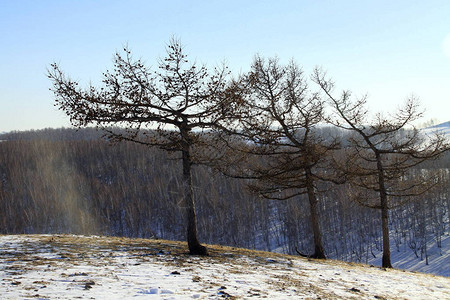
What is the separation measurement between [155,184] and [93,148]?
108 feet

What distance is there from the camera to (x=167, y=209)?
86.4 metres

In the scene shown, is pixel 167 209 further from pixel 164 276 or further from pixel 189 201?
pixel 164 276

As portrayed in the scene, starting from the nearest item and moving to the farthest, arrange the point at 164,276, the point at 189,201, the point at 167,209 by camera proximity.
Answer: the point at 164,276, the point at 189,201, the point at 167,209

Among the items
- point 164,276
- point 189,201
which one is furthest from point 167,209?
point 164,276

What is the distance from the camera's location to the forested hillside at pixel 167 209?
2704 inches

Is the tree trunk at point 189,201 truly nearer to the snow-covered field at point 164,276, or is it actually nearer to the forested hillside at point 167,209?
the snow-covered field at point 164,276

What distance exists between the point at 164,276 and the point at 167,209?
80.3m

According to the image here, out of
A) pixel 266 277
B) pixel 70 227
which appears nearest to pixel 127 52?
pixel 266 277

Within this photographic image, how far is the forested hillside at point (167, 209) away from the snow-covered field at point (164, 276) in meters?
53.5

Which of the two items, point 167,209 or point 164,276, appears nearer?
point 164,276

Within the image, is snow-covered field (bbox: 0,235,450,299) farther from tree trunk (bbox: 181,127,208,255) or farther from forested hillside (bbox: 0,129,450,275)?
forested hillside (bbox: 0,129,450,275)

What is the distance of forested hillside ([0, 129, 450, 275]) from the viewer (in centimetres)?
6869

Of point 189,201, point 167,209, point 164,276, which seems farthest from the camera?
point 167,209

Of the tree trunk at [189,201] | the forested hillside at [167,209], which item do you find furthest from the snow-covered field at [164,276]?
the forested hillside at [167,209]
